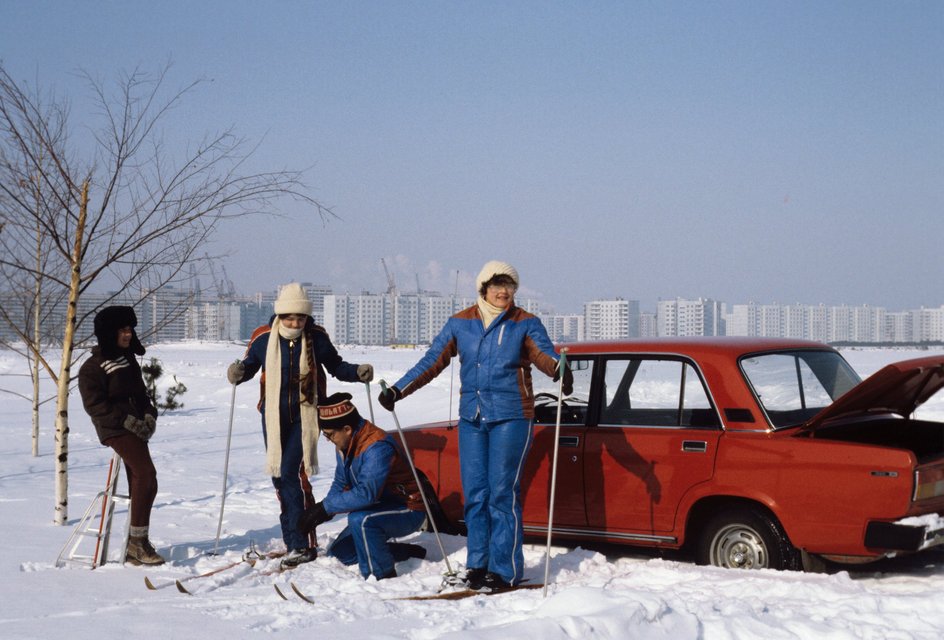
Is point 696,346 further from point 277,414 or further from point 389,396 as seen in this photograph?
point 277,414

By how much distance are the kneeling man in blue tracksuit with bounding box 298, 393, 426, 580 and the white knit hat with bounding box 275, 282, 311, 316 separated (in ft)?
2.17

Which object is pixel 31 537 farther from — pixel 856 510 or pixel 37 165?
pixel 856 510

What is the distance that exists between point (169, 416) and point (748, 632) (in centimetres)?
2143

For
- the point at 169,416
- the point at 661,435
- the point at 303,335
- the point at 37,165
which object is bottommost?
the point at 169,416

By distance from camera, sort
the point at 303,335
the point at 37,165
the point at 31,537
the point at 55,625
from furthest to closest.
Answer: the point at 37,165, the point at 31,537, the point at 303,335, the point at 55,625

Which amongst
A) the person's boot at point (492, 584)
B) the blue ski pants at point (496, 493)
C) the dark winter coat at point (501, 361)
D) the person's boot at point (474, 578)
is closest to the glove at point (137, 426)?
the dark winter coat at point (501, 361)

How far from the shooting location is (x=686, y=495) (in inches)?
247

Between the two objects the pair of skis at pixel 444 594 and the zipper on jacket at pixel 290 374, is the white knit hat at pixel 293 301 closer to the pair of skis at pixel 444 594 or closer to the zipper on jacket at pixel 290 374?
the zipper on jacket at pixel 290 374

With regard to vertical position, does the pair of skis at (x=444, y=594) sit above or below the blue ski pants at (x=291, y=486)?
below

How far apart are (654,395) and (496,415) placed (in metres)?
1.49

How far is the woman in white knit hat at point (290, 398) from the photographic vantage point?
680 centimetres

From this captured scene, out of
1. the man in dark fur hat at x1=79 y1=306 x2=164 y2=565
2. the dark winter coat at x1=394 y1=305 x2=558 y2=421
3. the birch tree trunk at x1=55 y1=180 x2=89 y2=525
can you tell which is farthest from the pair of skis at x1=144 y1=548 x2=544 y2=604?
the birch tree trunk at x1=55 y1=180 x2=89 y2=525

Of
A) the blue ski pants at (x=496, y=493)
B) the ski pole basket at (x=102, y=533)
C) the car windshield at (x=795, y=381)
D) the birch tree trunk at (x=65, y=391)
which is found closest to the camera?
the blue ski pants at (x=496, y=493)

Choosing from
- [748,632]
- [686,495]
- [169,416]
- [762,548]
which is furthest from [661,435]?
[169,416]
